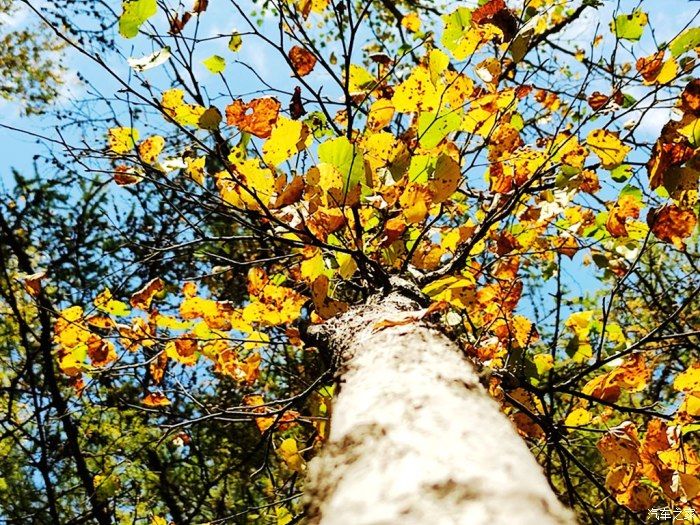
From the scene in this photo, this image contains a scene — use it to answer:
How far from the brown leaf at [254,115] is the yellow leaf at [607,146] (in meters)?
1.02

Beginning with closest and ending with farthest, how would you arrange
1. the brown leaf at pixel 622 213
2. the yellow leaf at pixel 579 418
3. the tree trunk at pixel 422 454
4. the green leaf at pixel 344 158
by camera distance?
1. the tree trunk at pixel 422 454
2. the green leaf at pixel 344 158
3. the brown leaf at pixel 622 213
4. the yellow leaf at pixel 579 418

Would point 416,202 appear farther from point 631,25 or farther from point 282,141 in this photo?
point 631,25

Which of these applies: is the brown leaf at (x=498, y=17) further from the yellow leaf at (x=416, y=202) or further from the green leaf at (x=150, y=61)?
the green leaf at (x=150, y=61)

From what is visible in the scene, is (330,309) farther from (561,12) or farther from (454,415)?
(561,12)

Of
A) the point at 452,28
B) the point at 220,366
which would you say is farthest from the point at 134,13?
the point at 220,366

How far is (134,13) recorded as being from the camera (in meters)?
1.23

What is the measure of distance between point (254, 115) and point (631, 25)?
1.26 metres

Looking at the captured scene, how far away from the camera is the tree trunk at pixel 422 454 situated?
480 mm

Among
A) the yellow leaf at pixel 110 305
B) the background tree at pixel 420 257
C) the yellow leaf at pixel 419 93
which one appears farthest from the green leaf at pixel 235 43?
the yellow leaf at pixel 110 305

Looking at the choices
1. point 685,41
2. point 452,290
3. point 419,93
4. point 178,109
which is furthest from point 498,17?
point 178,109

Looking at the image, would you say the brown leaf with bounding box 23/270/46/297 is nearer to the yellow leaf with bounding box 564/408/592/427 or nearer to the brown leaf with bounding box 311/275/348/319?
the brown leaf with bounding box 311/275/348/319

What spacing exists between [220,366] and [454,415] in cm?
163

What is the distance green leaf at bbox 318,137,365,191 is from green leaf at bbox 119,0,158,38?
57 cm

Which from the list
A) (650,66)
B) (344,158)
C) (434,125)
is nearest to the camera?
(344,158)
